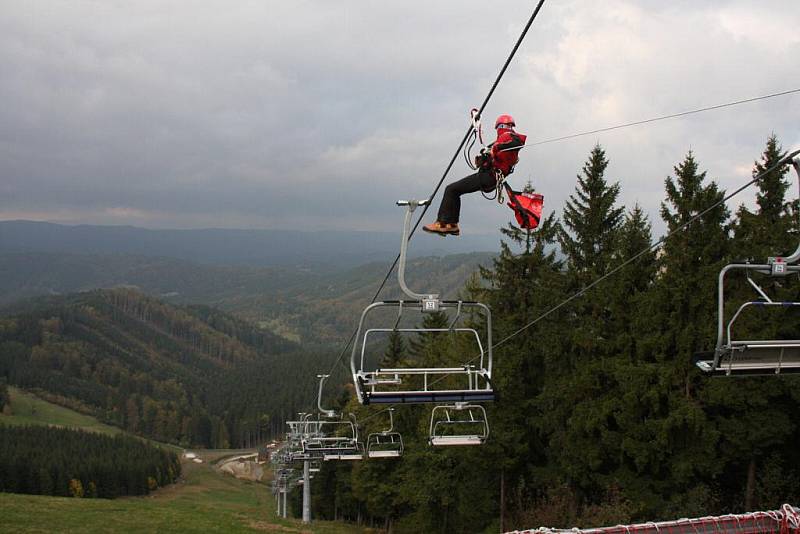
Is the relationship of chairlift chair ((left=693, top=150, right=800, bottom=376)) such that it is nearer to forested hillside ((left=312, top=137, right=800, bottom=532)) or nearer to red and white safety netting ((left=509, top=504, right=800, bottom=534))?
red and white safety netting ((left=509, top=504, right=800, bottom=534))

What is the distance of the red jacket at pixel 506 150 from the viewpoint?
8.47m

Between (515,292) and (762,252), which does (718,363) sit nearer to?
(762,252)

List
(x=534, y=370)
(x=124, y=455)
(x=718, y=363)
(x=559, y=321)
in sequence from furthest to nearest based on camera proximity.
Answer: (x=124, y=455)
(x=534, y=370)
(x=559, y=321)
(x=718, y=363)

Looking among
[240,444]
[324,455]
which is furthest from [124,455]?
[324,455]

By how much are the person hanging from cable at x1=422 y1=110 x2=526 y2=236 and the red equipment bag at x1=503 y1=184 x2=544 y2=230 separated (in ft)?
0.87

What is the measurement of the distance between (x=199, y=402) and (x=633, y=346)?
190 metres

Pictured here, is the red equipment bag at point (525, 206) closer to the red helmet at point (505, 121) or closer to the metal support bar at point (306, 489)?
the red helmet at point (505, 121)

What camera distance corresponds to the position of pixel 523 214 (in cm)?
911

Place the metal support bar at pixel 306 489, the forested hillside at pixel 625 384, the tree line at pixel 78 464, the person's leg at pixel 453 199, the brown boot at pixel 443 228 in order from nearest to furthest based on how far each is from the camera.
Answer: the person's leg at pixel 453 199, the brown boot at pixel 443 228, the forested hillside at pixel 625 384, the metal support bar at pixel 306 489, the tree line at pixel 78 464

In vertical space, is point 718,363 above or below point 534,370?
above

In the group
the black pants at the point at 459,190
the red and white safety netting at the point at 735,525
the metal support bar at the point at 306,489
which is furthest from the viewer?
the metal support bar at the point at 306,489

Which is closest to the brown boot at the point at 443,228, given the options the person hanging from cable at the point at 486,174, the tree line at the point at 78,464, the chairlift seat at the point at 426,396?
the person hanging from cable at the point at 486,174

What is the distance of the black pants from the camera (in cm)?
895

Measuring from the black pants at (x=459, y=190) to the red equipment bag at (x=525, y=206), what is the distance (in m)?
0.28
